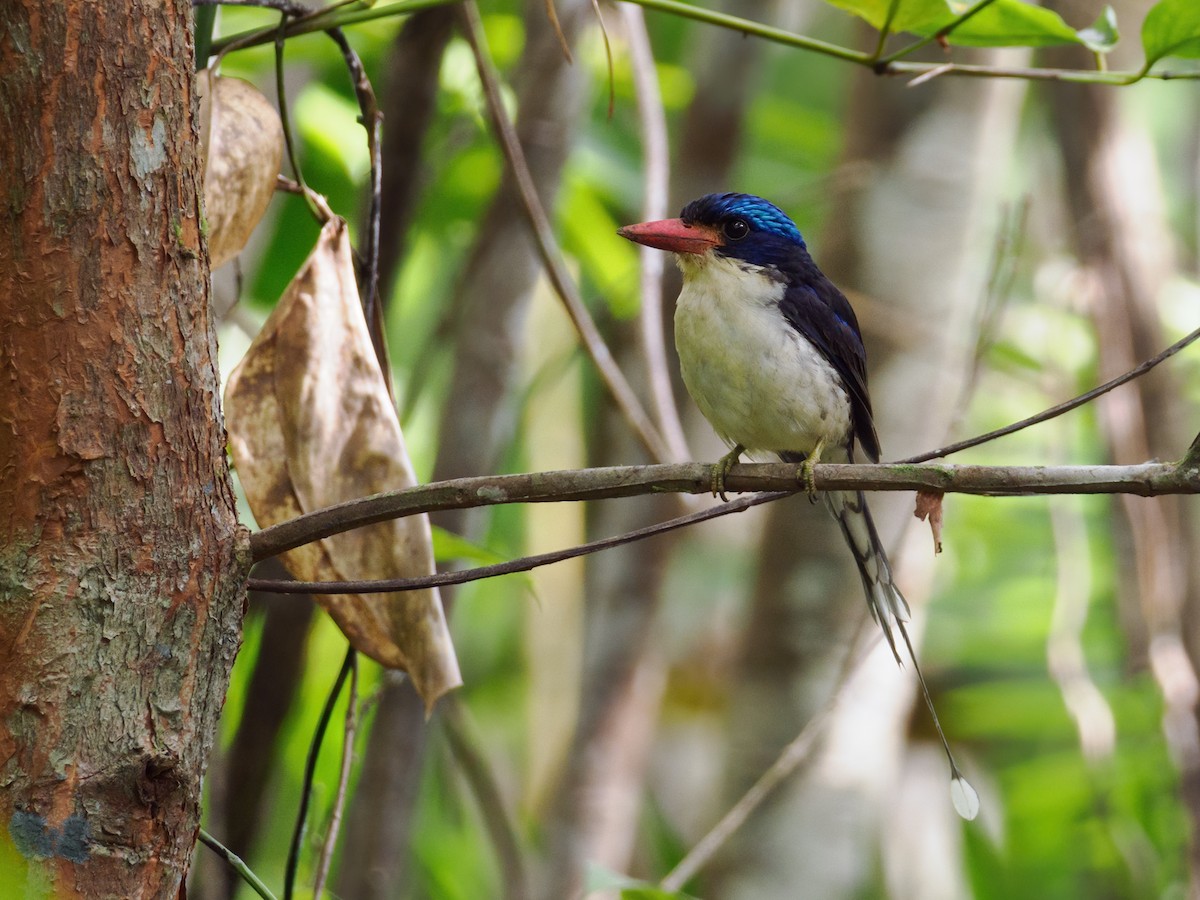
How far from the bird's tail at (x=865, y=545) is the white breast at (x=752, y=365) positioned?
160mm

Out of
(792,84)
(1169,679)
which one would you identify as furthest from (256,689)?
(792,84)

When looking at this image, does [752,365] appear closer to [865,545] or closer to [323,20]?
[865,545]

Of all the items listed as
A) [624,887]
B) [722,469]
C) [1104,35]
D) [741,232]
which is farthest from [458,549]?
[1104,35]

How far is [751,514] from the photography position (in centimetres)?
576

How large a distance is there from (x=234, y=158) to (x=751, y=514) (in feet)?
13.8

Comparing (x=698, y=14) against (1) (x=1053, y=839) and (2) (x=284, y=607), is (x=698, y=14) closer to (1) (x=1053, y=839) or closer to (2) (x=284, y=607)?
(2) (x=284, y=607)

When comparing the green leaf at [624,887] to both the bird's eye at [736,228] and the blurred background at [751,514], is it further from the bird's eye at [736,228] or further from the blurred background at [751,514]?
the bird's eye at [736,228]

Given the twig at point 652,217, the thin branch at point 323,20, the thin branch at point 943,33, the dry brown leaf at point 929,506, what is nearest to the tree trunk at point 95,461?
the thin branch at point 323,20

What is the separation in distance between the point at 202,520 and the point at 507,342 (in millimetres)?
1957

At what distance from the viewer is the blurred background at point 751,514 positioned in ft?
10.5

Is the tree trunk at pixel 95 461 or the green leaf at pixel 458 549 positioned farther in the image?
the green leaf at pixel 458 549

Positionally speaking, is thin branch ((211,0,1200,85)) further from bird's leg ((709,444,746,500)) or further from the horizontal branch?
the horizontal branch

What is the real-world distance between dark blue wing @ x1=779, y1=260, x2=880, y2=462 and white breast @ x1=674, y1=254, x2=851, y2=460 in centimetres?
2

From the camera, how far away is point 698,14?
68.3 inches
